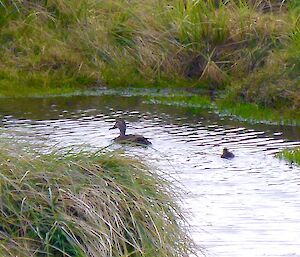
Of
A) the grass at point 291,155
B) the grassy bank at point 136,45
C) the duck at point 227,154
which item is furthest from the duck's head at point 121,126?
the grassy bank at point 136,45

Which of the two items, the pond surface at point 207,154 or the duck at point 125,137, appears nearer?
the pond surface at point 207,154

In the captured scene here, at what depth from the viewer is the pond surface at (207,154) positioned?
9539 mm

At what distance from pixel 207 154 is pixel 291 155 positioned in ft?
3.26

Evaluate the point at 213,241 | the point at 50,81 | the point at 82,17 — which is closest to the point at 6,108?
the point at 50,81

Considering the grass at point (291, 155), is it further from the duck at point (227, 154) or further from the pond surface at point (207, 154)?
the duck at point (227, 154)

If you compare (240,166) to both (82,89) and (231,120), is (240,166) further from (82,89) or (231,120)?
(82,89)

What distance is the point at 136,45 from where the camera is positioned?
18031 mm

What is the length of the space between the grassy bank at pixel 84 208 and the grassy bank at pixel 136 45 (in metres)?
9.64

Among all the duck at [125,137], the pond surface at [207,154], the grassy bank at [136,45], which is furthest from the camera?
the grassy bank at [136,45]

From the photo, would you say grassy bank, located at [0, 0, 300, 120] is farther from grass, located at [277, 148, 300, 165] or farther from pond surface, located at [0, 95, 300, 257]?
grass, located at [277, 148, 300, 165]

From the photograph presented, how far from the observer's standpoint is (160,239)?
7258 mm

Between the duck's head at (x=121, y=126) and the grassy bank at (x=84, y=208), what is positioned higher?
the grassy bank at (x=84, y=208)

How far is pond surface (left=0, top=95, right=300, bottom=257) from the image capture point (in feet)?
31.3

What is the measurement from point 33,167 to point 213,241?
8.18 ft
